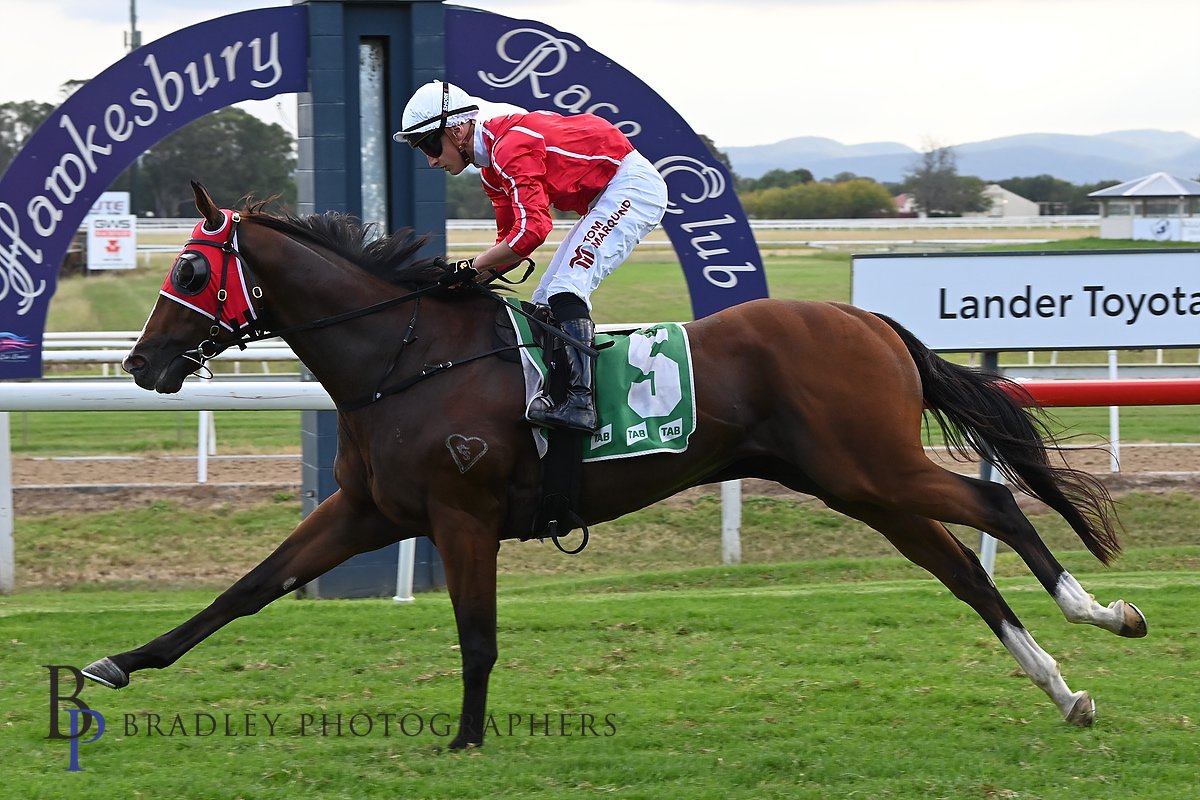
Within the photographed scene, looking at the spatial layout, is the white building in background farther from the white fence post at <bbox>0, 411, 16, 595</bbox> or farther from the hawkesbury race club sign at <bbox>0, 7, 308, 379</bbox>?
the white fence post at <bbox>0, 411, 16, 595</bbox>

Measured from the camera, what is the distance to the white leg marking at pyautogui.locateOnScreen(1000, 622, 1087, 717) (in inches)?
173

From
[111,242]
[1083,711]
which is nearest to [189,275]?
[1083,711]

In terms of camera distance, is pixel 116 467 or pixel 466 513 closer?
pixel 466 513

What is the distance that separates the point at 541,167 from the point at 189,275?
3.69ft

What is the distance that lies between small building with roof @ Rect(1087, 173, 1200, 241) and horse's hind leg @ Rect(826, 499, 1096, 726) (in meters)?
32.5

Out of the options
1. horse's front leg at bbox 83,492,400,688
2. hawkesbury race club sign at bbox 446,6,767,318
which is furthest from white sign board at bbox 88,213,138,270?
horse's front leg at bbox 83,492,400,688

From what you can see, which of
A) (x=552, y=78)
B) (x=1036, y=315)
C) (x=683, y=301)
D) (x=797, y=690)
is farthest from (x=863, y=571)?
(x=683, y=301)

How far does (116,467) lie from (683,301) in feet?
45.9

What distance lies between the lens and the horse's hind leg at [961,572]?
14.6 ft

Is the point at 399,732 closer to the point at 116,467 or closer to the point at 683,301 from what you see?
the point at 116,467

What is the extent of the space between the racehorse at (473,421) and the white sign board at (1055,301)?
3.02 m

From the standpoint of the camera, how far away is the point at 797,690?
188 inches

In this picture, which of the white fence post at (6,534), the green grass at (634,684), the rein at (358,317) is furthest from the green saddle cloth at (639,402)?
the white fence post at (6,534)

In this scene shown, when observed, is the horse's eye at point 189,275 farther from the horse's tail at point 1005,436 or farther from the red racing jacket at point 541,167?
the horse's tail at point 1005,436
